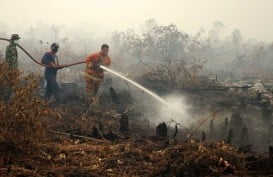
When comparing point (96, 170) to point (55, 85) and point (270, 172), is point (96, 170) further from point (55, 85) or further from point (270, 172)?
point (55, 85)

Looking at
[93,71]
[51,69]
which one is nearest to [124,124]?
[93,71]

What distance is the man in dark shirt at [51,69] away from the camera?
12.6 metres

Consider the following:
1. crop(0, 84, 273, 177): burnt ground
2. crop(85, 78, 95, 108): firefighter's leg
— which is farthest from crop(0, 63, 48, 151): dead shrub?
crop(85, 78, 95, 108): firefighter's leg

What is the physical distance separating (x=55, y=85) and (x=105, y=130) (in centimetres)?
347

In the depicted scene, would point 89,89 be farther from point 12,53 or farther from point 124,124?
point 124,124

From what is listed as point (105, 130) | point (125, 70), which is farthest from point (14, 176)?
point (125, 70)

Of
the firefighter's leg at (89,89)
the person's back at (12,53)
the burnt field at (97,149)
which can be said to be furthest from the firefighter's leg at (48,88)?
the burnt field at (97,149)

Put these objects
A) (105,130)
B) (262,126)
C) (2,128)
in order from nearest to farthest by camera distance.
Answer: (2,128) → (105,130) → (262,126)

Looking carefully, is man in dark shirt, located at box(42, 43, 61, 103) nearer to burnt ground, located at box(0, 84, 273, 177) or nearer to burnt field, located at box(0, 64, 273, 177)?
burnt field, located at box(0, 64, 273, 177)

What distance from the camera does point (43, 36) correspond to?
147 ft

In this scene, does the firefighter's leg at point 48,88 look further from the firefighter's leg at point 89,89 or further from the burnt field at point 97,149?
the burnt field at point 97,149

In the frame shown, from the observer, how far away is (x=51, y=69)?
12.8 m

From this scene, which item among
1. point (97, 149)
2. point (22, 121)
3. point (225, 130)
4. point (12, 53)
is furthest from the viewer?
point (12, 53)

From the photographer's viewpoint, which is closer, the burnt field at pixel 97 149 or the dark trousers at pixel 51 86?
the burnt field at pixel 97 149
